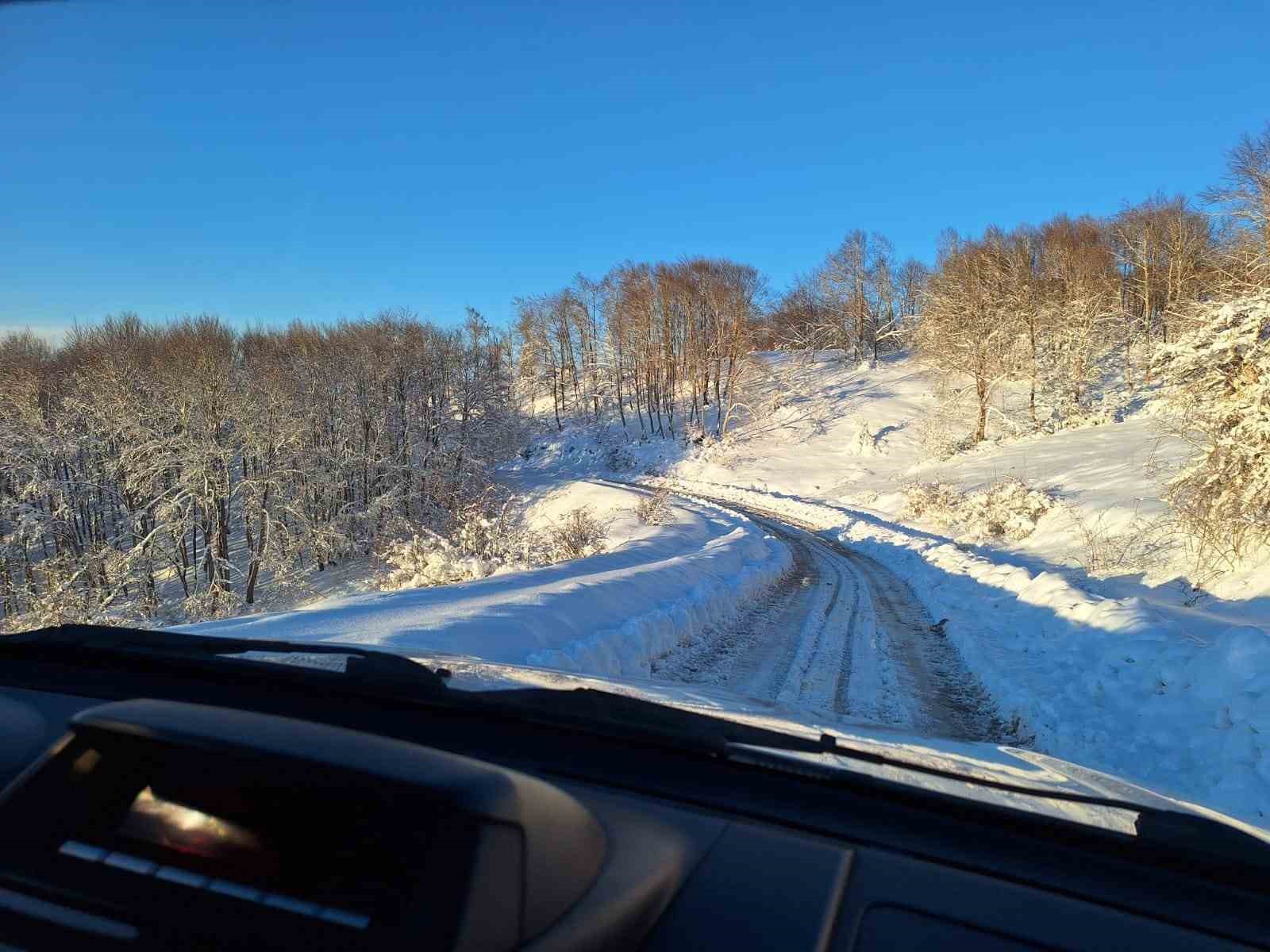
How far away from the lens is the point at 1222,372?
1136 centimetres

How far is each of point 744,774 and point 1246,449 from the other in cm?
1234

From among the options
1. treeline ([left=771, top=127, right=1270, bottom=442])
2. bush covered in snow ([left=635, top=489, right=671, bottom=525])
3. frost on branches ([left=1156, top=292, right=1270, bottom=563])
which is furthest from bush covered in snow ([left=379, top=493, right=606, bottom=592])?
treeline ([left=771, top=127, right=1270, bottom=442])

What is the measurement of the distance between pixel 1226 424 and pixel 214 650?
13.7 meters

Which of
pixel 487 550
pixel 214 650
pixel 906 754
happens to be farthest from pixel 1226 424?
pixel 487 550

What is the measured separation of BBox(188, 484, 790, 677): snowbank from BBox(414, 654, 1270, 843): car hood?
105 centimetres

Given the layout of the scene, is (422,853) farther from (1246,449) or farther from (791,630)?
(1246,449)

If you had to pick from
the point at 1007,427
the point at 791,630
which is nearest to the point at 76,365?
the point at 791,630

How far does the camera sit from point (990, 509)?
20047mm

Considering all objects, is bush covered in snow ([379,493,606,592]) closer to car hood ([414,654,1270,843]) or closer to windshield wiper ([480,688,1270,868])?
car hood ([414,654,1270,843])

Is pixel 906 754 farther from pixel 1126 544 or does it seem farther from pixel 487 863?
pixel 1126 544

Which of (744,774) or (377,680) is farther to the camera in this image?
(377,680)

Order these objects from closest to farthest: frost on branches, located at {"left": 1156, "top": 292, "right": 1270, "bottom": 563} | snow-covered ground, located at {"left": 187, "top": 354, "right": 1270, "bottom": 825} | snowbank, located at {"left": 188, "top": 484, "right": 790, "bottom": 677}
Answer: snow-covered ground, located at {"left": 187, "top": 354, "right": 1270, "bottom": 825} → snowbank, located at {"left": 188, "top": 484, "right": 790, "bottom": 677} → frost on branches, located at {"left": 1156, "top": 292, "right": 1270, "bottom": 563}

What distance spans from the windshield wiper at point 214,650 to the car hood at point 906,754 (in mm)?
180

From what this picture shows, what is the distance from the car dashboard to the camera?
952mm
